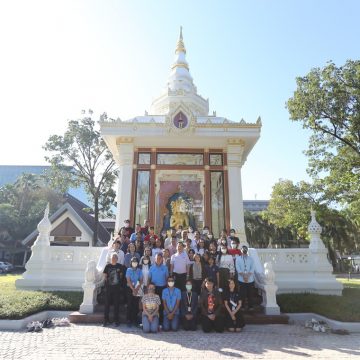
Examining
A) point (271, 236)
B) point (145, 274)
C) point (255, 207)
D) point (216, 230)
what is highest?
point (255, 207)

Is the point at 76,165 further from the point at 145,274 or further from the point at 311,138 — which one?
the point at 145,274

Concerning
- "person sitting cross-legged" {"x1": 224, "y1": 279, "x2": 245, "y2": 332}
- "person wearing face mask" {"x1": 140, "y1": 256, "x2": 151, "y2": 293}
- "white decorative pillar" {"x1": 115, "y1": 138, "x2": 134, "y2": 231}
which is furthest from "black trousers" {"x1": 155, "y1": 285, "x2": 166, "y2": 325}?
"white decorative pillar" {"x1": 115, "y1": 138, "x2": 134, "y2": 231}

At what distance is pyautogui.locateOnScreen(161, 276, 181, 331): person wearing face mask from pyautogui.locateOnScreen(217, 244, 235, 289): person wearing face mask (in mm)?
1448

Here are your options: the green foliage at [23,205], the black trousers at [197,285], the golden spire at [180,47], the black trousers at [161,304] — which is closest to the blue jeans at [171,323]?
the black trousers at [161,304]

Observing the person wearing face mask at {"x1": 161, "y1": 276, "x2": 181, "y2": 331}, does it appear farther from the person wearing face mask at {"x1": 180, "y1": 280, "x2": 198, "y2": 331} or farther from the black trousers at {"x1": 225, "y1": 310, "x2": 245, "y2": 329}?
the black trousers at {"x1": 225, "y1": 310, "x2": 245, "y2": 329}

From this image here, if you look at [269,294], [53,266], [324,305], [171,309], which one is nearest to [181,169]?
[53,266]

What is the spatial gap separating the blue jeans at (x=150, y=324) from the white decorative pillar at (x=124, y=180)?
6801 millimetres

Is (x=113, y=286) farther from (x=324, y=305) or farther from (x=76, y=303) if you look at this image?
(x=324, y=305)

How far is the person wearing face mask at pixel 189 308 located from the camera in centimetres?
773

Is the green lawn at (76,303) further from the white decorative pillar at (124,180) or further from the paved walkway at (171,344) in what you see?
the white decorative pillar at (124,180)

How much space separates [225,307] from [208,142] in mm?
8909

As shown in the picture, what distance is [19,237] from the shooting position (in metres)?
41.1

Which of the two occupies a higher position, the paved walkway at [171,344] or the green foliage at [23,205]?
the green foliage at [23,205]

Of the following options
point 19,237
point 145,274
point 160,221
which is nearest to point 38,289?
point 145,274
